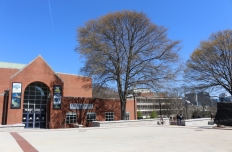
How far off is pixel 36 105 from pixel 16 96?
3.84 m

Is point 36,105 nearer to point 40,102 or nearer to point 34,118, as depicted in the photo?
point 40,102

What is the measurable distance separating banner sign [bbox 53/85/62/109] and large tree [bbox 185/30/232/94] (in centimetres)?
2061

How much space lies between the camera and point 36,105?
34.2 meters

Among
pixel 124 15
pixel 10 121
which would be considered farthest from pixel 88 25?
pixel 10 121

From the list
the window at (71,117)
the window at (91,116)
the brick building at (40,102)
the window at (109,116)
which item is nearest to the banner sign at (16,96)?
the brick building at (40,102)

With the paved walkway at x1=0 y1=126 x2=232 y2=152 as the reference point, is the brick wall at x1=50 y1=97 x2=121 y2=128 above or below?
above

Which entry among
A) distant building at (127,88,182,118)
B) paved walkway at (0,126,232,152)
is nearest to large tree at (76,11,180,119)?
distant building at (127,88,182,118)

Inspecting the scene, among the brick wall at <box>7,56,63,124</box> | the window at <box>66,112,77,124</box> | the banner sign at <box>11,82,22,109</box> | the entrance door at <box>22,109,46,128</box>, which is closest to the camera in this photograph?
the brick wall at <box>7,56,63,124</box>

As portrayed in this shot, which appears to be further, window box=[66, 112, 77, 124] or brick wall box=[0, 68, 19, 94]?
brick wall box=[0, 68, 19, 94]

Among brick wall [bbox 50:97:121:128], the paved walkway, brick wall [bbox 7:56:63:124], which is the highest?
brick wall [bbox 7:56:63:124]

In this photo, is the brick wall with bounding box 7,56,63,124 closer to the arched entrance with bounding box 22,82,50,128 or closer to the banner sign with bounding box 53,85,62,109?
the banner sign with bounding box 53,85,62,109

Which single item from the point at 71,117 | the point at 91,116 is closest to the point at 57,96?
the point at 71,117

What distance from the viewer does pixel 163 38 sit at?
107ft

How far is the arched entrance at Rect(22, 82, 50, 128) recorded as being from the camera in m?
33.1
